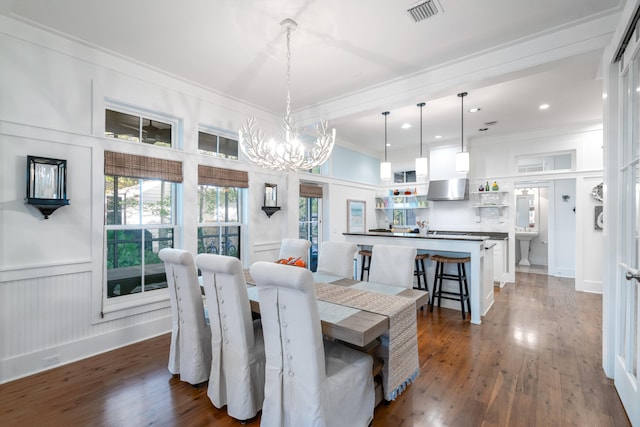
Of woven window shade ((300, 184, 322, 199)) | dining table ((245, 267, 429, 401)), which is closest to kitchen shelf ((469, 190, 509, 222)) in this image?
woven window shade ((300, 184, 322, 199))

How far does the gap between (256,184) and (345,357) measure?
3072 mm

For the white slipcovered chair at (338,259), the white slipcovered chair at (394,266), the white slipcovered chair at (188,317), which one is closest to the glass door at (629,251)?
the white slipcovered chair at (394,266)

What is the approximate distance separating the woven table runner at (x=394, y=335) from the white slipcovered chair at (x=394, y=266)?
0.54 m

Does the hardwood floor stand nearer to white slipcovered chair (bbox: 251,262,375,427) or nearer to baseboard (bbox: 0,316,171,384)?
baseboard (bbox: 0,316,171,384)

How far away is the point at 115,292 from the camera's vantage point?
316 cm

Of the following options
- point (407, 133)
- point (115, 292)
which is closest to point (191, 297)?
point (115, 292)

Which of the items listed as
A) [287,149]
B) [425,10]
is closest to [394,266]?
[287,149]

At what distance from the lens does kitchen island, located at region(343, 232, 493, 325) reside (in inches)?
146

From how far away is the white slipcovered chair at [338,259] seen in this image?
3133mm

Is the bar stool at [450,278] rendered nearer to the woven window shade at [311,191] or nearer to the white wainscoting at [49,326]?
the woven window shade at [311,191]

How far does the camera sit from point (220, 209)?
161 inches

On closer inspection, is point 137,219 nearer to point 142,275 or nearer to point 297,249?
point 142,275

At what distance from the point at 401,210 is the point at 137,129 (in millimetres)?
5781

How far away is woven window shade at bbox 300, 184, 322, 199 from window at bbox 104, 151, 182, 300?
7.39 feet
